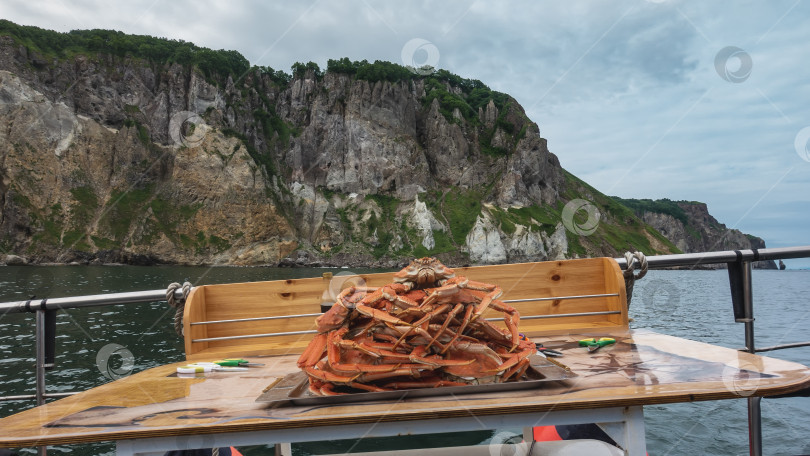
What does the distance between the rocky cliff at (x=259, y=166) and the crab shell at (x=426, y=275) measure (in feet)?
262

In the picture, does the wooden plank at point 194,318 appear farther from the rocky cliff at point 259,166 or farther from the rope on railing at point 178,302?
the rocky cliff at point 259,166

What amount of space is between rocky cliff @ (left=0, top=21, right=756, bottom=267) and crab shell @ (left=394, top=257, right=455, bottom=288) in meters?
79.8

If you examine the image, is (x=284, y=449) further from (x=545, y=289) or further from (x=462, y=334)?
(x=545, y=289)

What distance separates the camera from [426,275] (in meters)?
2.00

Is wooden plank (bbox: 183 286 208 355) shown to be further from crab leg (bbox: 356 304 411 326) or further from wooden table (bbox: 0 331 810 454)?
crab leg (bbox: 356 304 411 326)

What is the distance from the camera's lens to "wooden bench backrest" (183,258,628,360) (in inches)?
146

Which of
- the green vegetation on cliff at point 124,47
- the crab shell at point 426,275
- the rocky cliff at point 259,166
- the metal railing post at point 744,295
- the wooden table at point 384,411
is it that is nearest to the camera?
the wooden table at point 384,411

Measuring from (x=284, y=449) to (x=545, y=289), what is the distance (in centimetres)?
249

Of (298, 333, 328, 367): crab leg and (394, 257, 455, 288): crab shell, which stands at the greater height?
(394, 257, 455, 288): crab shell

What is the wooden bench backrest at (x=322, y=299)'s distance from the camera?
3707mm

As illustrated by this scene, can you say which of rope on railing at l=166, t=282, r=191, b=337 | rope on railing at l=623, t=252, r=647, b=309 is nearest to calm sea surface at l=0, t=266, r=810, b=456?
rope on railing at l=166, t=282, r=191, b=337

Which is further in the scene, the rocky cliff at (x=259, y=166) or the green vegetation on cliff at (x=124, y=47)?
the green vegetation on cliff at (x=124, y=47)

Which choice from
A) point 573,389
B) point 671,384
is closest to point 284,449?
point 573,389

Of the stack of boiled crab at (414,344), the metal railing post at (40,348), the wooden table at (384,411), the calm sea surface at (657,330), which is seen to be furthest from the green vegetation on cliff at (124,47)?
the stack of boiled crab at (414,344)
